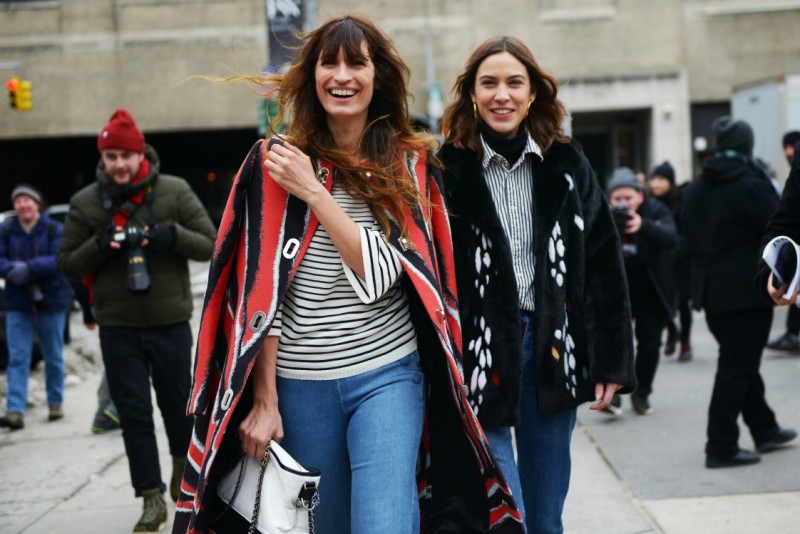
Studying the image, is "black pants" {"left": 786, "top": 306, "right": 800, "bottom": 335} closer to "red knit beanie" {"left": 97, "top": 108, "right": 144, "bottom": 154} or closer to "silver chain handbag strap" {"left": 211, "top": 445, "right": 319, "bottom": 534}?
"red knit beanie" {"left": 97, "top": 108, "right": 144, "bottom": 154}

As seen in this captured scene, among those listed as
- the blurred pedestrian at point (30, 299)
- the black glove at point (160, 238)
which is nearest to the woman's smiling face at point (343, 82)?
the black glove at point (160, 238)

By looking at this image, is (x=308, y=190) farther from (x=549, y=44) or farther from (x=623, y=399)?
(x=549, y=44)

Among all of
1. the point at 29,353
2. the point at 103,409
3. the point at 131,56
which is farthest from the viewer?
the point at 131,56

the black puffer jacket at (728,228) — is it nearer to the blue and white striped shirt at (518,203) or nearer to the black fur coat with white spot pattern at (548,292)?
the black fur coat with white spot pattern at (548,292)

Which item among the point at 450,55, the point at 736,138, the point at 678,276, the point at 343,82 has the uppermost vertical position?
the point at 450,55

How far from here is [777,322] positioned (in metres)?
12.1

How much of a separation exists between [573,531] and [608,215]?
2.09 m

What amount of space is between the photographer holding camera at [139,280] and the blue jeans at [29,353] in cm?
351

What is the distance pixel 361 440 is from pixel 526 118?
1.37m

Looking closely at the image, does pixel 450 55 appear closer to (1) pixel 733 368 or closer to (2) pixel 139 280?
(1) pixel 733 368

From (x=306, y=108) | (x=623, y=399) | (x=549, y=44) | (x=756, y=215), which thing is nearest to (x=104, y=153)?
(x=306, y=108)

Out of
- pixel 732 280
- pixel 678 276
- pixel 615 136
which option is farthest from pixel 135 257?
pixel 615 136

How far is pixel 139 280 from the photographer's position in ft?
16.9

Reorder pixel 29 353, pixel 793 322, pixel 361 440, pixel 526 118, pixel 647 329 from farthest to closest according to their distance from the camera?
A: pixel 793 322
pixel 29 353
pixel 647 329
pixel 526 118
pixel 361 440
